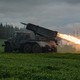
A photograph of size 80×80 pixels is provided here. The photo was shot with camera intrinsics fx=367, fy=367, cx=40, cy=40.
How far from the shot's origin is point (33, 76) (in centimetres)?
1778

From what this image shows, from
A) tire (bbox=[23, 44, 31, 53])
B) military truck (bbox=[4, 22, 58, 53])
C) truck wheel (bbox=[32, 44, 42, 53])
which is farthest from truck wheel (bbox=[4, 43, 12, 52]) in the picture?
truck wheel (bbox=[32, 44, 42, 53])

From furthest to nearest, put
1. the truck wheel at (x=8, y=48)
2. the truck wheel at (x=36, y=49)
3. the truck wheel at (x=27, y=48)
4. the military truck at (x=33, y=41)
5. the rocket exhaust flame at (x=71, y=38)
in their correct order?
1. the truck wheel at (x=8, y=48)
2. the rocket exhaust flame at (x=71, y=38)
3. the truck wheel at (x=27, y=48)
4. the military truck at (x=33, y=41)
5. the truck wheel at (x=36, y=49)

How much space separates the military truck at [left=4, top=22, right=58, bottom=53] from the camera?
4503cm

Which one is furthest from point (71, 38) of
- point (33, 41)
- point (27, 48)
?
point (27, 48)

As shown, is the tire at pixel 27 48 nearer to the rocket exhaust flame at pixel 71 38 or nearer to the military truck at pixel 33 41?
the military truck at pixel 33 41

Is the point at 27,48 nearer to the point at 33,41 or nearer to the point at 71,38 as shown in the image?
the point at 33,41

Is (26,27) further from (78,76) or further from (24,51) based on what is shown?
(78,76)

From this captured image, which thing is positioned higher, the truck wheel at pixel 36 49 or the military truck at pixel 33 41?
the military truck at pixel 33 41

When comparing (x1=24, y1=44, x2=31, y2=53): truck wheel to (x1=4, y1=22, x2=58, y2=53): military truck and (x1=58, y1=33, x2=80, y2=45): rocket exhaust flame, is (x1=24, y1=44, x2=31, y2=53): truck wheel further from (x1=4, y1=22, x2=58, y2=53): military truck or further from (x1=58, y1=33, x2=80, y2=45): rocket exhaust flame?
(x1=58, y1=33, x2=80, y2=45): rocket exhaust flame

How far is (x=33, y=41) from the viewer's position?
4578 centimetres

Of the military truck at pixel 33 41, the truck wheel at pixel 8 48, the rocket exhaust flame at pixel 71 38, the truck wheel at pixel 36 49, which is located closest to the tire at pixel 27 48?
the military truck at pixel 33 41

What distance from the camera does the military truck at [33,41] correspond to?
A: 4503cm

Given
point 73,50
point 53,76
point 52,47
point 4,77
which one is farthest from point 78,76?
point 73,50

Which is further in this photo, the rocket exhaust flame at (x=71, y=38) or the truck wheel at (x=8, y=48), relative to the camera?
the truck wheel at (x=8, y=48)
